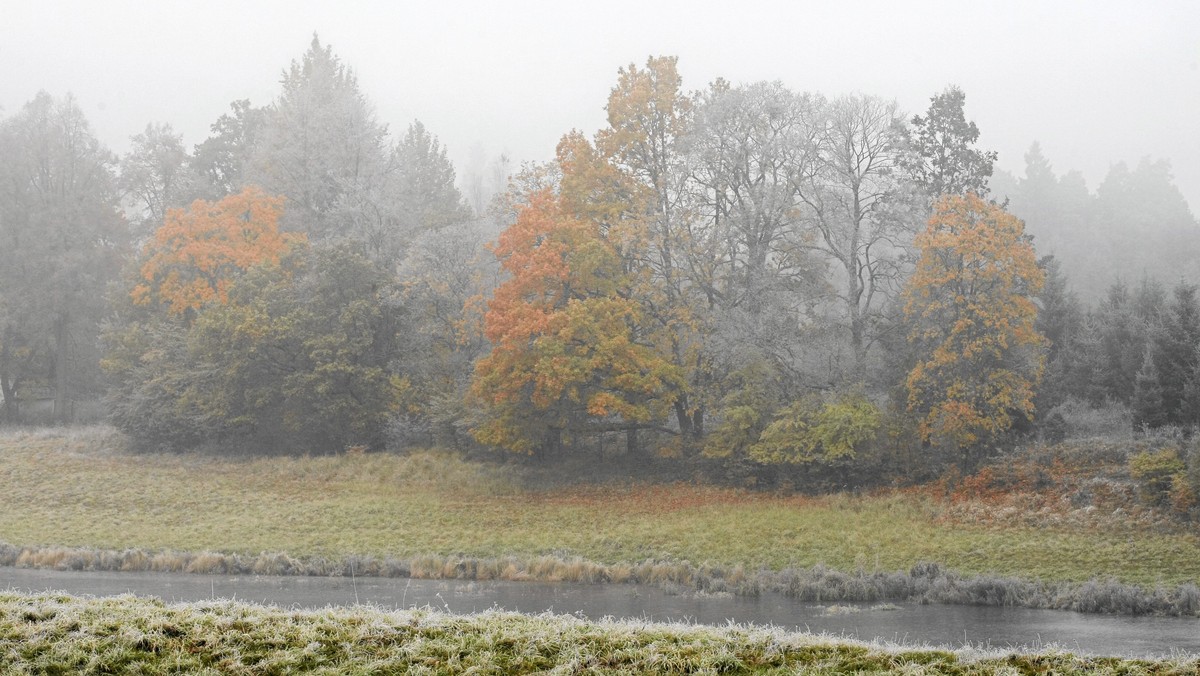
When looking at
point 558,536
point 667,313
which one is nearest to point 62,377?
point 667,313

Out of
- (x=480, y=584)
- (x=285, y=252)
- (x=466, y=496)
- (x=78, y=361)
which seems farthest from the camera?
(x=78, y=361)

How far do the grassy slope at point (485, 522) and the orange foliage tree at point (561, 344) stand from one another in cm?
272

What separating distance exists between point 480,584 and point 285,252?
27841mm

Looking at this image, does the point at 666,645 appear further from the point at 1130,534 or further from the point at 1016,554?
the point at 1130,534

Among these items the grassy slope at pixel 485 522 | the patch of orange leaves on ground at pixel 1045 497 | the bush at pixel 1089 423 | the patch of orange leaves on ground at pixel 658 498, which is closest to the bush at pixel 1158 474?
the patch of orange leaves on ground at pixel 1045 497

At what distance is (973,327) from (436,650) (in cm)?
2691

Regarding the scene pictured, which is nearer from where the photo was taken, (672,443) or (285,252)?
(672,443)

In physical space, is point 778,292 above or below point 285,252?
below

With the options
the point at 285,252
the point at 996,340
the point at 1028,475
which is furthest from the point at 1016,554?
the point at 285,252

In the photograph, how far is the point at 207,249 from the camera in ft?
151

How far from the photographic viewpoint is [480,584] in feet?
76.0

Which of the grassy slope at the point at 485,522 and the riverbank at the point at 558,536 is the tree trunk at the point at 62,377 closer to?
the grassy slope at the point at 485,522

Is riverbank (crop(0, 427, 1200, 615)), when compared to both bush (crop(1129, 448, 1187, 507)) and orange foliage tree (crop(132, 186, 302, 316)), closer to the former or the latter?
bush (crop(1129, 448, 1187, 507))

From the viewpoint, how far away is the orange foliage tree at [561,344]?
1331 inches
